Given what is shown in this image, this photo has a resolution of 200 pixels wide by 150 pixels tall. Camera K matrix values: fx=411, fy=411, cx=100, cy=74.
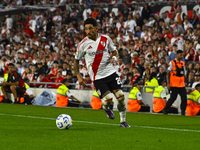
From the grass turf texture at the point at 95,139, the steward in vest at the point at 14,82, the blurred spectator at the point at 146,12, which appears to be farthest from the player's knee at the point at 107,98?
the blurred spectator at the point at 146,12

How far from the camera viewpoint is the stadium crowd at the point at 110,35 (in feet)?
60.1

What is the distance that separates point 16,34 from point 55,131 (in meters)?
21.5

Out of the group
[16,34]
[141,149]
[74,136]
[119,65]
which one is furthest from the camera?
[16,34]

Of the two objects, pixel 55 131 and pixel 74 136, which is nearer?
pixel 74 136

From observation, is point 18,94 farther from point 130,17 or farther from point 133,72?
point 130,17

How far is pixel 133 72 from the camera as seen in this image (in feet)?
58.8

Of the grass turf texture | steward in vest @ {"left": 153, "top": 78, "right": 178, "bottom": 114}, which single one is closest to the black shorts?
the grass turf texture

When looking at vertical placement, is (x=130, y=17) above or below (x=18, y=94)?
above

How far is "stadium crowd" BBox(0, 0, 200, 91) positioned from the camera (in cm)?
1831

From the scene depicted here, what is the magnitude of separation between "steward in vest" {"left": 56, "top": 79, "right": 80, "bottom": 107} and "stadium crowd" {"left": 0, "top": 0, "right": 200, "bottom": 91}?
4.19ft

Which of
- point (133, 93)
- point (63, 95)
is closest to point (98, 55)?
point (133, 93)

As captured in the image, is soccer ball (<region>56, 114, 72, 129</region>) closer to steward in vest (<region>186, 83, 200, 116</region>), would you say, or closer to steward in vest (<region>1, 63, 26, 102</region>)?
steward in vest (<region>186, 83, 200, 116</region>)

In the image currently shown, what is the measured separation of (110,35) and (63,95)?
531cm

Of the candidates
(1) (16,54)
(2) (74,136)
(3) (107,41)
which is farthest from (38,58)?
(2) (74,136)
